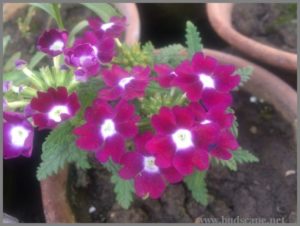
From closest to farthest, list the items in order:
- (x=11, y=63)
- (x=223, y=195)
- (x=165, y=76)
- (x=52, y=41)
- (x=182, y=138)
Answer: (x=182, y=138) < (x=165, y=76) < (x=52, y=41) < (x=223, y=195) < (x=11, y=63)

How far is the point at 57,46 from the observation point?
1.10 metres

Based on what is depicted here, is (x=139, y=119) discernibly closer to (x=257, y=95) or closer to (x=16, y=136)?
(x=16, y=136)

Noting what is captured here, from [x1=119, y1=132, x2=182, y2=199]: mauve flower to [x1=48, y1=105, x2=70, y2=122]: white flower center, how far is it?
14cm

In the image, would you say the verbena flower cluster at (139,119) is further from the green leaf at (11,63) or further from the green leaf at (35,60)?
the green leaf at (11,63)

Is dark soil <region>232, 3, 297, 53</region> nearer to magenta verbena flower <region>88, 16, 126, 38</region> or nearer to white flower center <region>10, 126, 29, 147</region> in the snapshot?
magenta verbena flower <region>88, 16, 126, 38</region>

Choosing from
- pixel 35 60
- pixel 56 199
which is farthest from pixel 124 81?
pixel 35 60

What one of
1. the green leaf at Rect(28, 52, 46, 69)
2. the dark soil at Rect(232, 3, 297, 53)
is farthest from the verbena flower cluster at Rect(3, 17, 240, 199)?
the dark soil at Rect(232, 3, 297, 53)

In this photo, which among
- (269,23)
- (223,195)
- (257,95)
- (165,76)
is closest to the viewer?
(165,76)

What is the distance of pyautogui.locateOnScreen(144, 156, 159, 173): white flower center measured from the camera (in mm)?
970

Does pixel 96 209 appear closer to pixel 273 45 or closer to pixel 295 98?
pixel 295 98

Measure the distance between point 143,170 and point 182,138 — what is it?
13cm

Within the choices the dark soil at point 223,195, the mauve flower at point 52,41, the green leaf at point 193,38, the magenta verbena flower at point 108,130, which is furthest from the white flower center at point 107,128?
the dark soil at point 223,195

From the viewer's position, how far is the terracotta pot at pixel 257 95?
1295 millimetres

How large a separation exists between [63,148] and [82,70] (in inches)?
7.2
